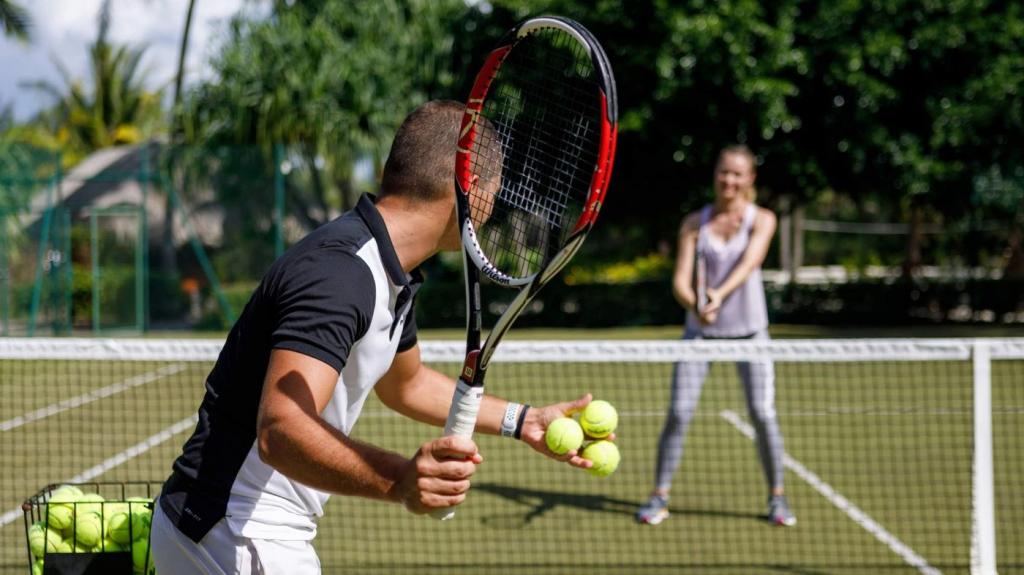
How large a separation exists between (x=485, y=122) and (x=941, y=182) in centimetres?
1764

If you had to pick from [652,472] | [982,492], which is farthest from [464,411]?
[652,472]

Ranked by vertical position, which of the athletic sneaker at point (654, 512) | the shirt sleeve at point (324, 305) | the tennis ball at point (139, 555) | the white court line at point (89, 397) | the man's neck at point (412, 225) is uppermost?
the man's neck at point (412, 225)

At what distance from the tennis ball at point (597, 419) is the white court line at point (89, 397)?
6.68 metres

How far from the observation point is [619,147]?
20.4 meters

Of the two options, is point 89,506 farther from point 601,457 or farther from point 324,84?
point 324,84

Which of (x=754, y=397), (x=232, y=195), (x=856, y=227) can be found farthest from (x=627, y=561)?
(x=856, y=227)

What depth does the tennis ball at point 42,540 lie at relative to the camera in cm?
293

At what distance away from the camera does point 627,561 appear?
514 cm

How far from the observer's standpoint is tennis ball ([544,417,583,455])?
2617 mm

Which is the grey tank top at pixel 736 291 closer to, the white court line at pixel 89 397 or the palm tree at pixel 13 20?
the white court line at pixel 89 397

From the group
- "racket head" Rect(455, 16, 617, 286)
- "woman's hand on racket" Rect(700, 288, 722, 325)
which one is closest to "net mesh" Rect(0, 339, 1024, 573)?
"woman's hand on racket" Rect(700, 288, 722, 325)

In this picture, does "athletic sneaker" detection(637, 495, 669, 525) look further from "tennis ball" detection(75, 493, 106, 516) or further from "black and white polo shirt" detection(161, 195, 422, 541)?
"black and white polo shirt" detection(161, 195, 422, 541)

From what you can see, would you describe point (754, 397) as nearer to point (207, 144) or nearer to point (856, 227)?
point (207, 144)

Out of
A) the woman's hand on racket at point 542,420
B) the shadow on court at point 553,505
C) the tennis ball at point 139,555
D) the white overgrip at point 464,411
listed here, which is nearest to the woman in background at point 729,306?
the shadow on court at point 553,505
